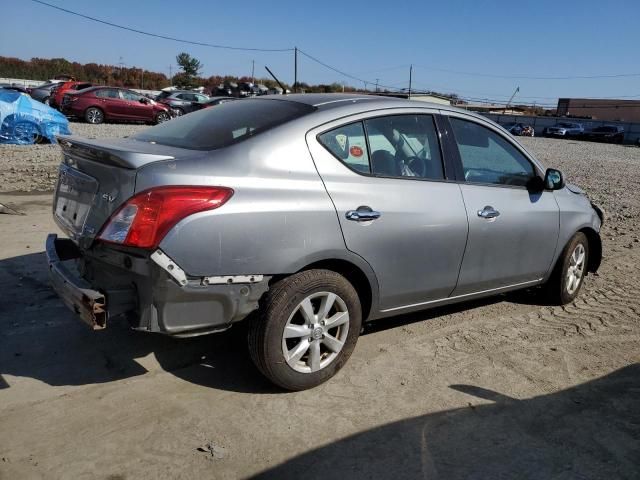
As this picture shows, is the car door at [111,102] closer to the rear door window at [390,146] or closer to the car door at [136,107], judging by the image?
the car door at [136,107]

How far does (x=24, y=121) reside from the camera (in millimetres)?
14359

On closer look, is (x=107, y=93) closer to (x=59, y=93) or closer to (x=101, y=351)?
(x=59, y=93)

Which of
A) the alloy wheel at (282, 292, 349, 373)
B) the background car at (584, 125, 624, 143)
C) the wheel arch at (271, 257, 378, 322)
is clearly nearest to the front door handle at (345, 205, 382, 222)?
the wheel arch at (271, 257, 378, 322)

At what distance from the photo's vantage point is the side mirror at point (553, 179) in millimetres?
4609

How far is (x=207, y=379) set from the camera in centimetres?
353

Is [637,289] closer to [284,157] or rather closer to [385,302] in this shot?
Result: [385,302]

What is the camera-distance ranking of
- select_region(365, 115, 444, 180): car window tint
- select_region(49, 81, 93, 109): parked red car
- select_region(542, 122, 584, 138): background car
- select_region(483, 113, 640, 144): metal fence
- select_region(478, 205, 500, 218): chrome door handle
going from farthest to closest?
select_region(483, 113, 640, 144): metal fence, select_region(542, 122, 584, 138): background car, select_region(49, 81, 93, 109): parked red car, select_region(478, 205, 500, 218): chrome door handle, select_region(365, 115, 444, 180): car window tint

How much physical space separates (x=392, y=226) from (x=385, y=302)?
512 mm

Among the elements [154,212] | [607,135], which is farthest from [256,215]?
[607,135]

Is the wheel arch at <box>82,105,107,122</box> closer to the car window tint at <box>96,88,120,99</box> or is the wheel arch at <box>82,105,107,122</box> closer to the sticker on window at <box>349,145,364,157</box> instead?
the car window tint at <box>96,88,120,99</box>

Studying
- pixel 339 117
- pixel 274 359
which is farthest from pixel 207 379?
pixel 339 117

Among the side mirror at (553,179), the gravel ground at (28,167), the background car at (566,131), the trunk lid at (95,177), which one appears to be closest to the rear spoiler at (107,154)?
the trunk lid at (95,177)

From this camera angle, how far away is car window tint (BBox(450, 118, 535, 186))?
4.16 metres

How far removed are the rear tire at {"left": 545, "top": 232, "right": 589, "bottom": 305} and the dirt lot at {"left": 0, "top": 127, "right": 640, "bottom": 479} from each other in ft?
0.77
